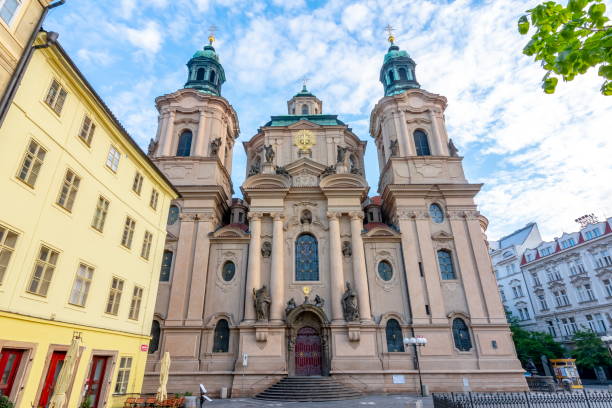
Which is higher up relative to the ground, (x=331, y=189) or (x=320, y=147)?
(x=320, y=147)

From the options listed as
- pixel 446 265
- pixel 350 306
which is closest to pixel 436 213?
pixel 446 265

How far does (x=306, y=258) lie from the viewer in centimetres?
2478

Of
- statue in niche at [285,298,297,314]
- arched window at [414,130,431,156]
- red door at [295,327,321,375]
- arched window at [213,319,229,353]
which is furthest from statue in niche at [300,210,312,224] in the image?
arched window at [414,130,431,156]

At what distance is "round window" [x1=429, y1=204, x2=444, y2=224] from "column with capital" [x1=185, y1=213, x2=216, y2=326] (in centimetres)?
1646

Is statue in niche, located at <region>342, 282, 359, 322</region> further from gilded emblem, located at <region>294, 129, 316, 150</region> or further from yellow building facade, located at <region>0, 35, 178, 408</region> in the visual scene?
gilded emblem, located at <region>294, 129, 316, 150</region>

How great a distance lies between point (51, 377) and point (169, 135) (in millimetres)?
22255

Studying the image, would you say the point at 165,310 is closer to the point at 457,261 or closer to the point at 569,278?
the point at 457,261

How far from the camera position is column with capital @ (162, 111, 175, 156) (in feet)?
94.3

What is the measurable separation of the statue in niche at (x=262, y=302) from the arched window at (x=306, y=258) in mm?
2769

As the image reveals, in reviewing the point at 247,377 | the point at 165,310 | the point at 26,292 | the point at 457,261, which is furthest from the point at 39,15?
the point at 457,261

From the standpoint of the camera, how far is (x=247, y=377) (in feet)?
66.6

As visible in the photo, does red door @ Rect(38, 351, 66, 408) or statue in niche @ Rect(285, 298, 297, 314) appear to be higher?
statue in niche @ Rect(285, 298, 297, 314)

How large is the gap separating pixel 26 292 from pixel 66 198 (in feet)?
10.6

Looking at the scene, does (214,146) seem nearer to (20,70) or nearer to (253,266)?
(253,266)
